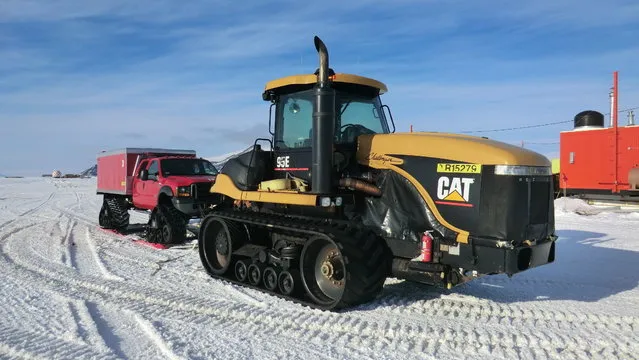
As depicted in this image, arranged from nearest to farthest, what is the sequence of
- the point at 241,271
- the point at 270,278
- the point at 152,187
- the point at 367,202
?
the point at 367,202
the point at 270,278
the point at 241,271
the point at 152,187

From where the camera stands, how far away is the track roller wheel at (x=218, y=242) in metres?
7.55

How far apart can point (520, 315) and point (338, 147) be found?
281 centimetres

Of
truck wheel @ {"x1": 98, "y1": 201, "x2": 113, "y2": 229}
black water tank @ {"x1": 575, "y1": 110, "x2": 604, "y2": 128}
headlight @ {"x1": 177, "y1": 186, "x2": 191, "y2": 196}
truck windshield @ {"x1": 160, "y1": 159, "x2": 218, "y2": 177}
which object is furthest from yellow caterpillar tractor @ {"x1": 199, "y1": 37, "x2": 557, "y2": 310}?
black water tank @ {"x1": 575, "y1": 110, "x2": 604, "y2": 128}

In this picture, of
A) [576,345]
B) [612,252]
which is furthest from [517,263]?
[612,252]

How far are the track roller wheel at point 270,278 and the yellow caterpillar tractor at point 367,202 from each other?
0.05 feet

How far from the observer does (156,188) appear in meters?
12.5

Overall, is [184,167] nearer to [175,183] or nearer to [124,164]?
[175,183]

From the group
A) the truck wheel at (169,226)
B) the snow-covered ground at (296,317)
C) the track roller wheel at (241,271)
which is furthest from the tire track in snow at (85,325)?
the truck wheel at (169,226)

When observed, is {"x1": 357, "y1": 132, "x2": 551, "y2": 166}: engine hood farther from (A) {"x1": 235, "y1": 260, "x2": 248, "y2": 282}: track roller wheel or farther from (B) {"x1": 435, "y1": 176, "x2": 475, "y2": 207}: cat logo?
(A) {"x1": 235, "y1": 260, "x2": 248, "y2": 282}: track roller wheel

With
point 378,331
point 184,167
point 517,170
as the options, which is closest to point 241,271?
point 378,331

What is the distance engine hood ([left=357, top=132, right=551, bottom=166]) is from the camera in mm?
5281

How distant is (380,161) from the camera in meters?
6.13

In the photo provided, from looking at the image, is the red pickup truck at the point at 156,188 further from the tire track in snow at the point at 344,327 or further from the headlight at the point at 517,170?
the headlight at the point at 517,170

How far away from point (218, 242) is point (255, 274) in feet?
4.15
